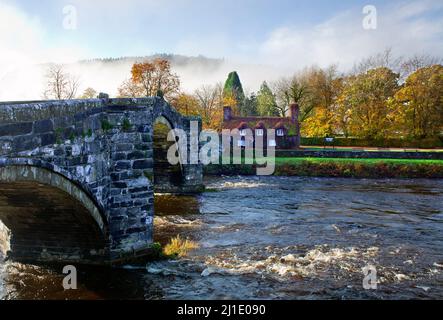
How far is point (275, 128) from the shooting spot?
55.7 metres

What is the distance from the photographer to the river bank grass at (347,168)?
37.3m

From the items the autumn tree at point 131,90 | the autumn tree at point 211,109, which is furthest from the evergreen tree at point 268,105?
the autumn tree at point 131,90

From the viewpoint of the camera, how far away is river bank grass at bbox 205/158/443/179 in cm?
3734

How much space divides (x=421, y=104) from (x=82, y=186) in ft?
161

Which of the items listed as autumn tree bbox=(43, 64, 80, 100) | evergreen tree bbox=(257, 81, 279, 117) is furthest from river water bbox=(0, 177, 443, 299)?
evergreen tree bbox=(257, 81, 279, 117)

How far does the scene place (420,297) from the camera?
437 inches

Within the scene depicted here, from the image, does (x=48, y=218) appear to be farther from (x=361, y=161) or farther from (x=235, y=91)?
(x=235, y=91)

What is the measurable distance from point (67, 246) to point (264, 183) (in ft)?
70.8

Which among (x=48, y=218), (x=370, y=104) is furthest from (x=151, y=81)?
(x=48, y=218)

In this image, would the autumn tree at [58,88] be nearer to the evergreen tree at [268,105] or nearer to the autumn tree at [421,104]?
the evergreen tree at [268,105]

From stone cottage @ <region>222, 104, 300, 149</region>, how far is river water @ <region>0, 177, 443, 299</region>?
2966 centimetres

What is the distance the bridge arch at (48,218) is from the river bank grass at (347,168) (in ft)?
86.5

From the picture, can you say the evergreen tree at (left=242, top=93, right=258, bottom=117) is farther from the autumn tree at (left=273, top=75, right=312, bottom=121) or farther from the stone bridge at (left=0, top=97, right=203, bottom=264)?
the stone bridge at (left=0, top=97, right=203, bottom=264)

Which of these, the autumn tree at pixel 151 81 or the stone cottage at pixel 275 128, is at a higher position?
the autumn tree at pixel 151 81
